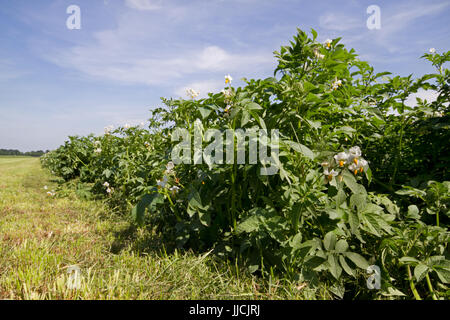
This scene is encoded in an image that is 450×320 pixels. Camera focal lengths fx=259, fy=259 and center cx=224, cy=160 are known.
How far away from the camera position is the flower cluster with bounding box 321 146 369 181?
137 cm

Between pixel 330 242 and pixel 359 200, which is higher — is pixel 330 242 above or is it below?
below

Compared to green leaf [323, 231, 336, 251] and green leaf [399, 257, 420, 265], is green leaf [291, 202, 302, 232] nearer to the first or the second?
green leaf [323, 231, 336, 251]

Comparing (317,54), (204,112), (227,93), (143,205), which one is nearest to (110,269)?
(143,205)

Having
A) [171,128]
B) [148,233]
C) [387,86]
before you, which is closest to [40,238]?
[148,233]

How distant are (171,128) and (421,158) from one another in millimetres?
2103

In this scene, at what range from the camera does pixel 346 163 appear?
4.58 ft

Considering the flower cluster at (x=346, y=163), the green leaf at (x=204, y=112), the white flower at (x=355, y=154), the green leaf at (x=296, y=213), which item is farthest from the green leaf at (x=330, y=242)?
the green leaf at (x=204, y=112)

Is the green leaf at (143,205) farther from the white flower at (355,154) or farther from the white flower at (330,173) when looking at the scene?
the white flower at (355,154)

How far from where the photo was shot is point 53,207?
371cm

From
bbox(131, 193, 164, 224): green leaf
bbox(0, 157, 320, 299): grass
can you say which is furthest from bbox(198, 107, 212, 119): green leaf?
bbox(0, 157, 320, 299): grass

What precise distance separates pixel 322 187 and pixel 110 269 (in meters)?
1.50

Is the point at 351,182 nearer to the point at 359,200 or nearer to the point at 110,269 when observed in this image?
the point at 359,200

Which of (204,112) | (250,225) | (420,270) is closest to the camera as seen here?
(420,270)
